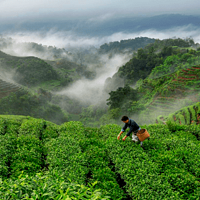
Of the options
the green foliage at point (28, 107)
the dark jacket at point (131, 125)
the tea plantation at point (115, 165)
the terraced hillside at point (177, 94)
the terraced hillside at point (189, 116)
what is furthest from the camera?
the green foliage at point (28, 107)

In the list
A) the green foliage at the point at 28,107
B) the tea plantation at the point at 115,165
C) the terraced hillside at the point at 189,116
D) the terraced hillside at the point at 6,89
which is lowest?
the green foliage at the point at 28,107

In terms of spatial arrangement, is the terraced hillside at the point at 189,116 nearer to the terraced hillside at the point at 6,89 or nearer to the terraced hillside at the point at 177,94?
the terraced hillside at the point at 177,94

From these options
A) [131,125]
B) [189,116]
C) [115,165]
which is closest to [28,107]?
[189,116]

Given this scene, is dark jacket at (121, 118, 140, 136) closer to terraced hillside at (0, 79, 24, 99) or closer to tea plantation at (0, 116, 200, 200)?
tea plantation at (0, 116, 200, 200)

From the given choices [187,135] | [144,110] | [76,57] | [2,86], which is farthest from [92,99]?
[76,57]

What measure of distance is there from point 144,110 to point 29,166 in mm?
19967

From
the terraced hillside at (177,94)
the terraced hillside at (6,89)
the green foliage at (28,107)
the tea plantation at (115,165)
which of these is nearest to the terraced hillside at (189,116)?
the terraced hillside at (177,94)

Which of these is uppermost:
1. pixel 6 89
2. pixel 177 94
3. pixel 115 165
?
pixel 6 89

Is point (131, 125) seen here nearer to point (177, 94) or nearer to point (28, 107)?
point (177, 94)

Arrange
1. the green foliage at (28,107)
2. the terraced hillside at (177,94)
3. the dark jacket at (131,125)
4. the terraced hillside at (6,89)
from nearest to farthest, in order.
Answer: the dark jacket at (131,125)
the terraced hillside at (177,94)
the green foliage at (28,107)
the terraced hillside at (6,89)

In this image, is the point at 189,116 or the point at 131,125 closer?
the point at 131,125

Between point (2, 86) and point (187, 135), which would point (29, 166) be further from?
point (2, 86)

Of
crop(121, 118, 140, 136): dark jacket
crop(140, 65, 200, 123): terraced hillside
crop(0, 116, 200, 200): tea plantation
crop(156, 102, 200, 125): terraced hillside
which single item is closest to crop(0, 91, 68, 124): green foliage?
crop(140, 65, 200, 123): terraced hillside

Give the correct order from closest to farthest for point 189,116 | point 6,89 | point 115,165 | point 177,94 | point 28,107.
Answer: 1. point 115,165
2. point 189,116
3. point 177,94
4. point 28,107
5. point 6,89
